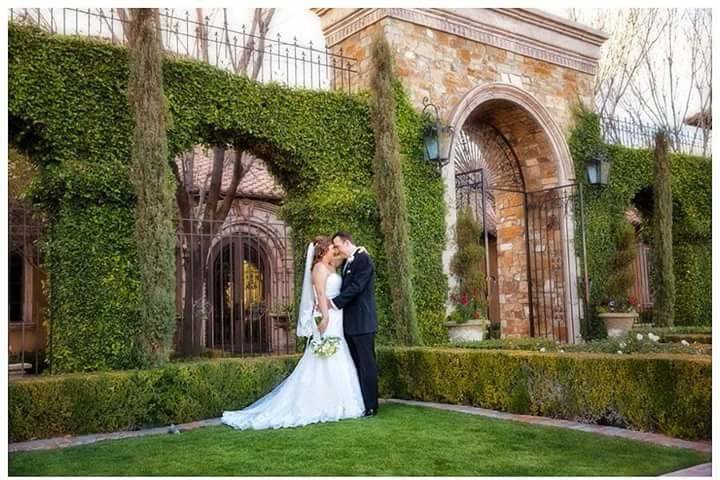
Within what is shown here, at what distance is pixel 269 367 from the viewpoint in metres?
7.52

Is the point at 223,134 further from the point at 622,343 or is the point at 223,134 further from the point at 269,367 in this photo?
the point at 622,343

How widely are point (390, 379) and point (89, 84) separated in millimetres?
4663

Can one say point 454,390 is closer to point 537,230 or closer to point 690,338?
point 690,338

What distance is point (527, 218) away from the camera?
13.2 meters

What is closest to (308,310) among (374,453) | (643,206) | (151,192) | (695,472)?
(151,192)

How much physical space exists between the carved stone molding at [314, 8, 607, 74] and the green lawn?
7031 mm

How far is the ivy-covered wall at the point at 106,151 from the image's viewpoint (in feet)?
24.2

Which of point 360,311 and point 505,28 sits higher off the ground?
point 505,28

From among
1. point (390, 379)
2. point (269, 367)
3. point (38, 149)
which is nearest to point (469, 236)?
point (390, 379)

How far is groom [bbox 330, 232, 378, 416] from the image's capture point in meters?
6.60

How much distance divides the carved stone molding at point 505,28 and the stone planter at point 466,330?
4609mm

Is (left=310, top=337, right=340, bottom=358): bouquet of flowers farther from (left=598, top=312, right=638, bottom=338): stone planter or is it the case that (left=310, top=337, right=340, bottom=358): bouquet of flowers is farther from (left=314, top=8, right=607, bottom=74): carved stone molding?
(left=598, top=312, right=638, bottom=338): stone planter

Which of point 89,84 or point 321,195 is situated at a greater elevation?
point 89,84

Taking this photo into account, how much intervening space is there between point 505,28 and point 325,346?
7772mm
